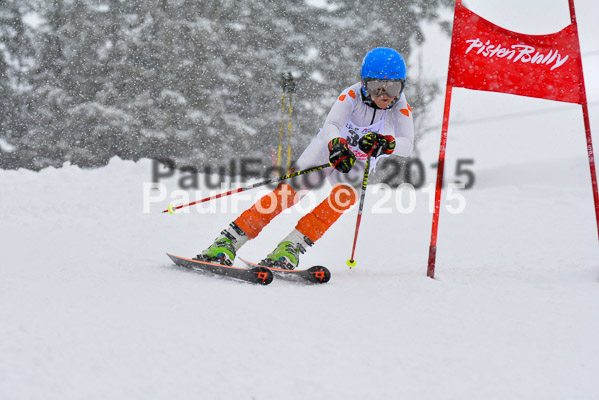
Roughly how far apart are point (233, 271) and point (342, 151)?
107cm

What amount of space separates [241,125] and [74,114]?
221 inches

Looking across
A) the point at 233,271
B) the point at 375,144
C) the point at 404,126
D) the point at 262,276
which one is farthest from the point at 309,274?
the point at 404,126

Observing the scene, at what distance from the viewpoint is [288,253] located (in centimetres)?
361

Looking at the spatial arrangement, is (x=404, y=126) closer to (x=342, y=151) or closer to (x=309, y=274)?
(x=342, y=151)

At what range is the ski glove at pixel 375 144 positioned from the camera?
3443 mm

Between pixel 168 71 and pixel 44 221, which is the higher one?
pixel 168 71

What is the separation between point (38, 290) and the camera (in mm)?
2475

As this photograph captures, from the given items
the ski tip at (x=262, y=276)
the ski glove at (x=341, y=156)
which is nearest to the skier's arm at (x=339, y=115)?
the ski glove at (x=341, y=156)

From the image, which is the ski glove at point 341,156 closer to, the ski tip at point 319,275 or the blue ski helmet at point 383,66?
the blue ski helmet at point 383,66

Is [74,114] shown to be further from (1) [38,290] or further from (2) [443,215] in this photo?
(1) [38,290]

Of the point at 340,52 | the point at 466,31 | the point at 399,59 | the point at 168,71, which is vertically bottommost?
the point at 399,59

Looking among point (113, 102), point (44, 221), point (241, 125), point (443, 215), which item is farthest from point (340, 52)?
point (44, 221)

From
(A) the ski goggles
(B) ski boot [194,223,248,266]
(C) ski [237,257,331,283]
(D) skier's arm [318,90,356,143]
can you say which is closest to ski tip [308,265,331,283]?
(C) ski [237,257,331,283]

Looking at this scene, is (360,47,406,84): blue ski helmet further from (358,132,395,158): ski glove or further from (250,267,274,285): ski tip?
(250,267,274,285): ski tip
